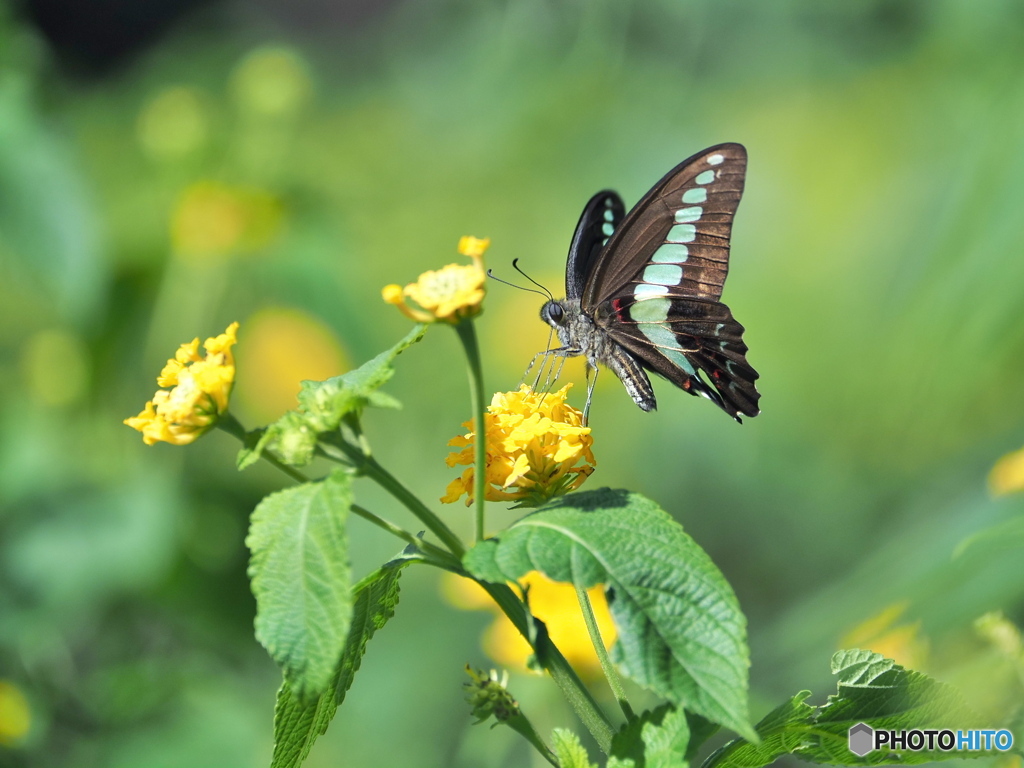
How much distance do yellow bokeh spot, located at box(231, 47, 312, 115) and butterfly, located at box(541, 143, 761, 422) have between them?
113cm

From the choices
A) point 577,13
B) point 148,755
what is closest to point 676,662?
point 148,755

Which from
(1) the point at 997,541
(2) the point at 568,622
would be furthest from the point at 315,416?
(2) the point at 568,622

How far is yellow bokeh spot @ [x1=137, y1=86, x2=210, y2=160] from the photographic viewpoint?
2371mm

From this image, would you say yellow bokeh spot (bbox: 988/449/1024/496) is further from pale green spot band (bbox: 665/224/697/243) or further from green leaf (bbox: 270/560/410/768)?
green leaf (bbox: 270/560/410/768)

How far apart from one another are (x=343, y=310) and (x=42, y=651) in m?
1.03

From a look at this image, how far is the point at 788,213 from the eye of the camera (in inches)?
132

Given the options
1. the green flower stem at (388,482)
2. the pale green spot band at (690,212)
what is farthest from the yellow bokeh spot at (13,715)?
the pale green spot band at (690,212)

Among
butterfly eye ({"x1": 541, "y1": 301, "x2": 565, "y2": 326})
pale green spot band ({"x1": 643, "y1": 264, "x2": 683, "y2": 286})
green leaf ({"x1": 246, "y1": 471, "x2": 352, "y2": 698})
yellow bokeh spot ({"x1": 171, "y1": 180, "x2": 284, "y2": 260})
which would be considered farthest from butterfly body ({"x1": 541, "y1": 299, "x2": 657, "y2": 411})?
yellow bokeh spot ({"x1": 171, "y1": 180, "x2": 284, "y2": 260})

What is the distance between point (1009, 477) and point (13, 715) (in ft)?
6.28

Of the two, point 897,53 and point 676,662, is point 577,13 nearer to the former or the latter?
point 897,53

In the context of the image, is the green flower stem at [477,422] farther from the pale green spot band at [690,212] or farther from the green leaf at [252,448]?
the pale green spot band at [690,212]

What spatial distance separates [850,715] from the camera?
2.71ft

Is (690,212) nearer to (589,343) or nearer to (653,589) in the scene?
(589,343)

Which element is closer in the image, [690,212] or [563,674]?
[563,674]
